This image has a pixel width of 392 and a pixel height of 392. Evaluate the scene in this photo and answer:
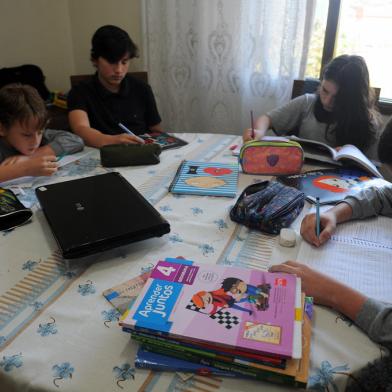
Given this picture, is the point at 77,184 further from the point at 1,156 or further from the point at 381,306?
the point at 381,306

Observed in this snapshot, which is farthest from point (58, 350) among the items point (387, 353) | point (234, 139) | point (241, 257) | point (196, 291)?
point (234, 139)

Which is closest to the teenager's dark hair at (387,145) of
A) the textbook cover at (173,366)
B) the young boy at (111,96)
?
the textbook cover at (173,366)

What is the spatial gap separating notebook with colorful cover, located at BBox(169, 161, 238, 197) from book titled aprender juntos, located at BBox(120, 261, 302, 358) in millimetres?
433

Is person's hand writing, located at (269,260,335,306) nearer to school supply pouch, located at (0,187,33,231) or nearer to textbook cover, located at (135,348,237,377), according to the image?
textbook cover, located at (135,348,237,377)

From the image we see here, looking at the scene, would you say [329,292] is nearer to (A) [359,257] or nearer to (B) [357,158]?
(A) [359,257]

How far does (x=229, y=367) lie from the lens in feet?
1.98

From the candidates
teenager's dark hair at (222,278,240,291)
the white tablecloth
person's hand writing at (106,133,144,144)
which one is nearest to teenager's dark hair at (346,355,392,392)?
the white tablecloth

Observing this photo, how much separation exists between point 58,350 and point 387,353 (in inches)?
21.9

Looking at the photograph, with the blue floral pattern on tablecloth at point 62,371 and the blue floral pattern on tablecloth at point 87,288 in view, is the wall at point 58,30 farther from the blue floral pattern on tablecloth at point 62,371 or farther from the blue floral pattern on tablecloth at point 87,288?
the blue floral pattern on tablecloth at point 62,371

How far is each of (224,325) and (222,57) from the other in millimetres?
2091

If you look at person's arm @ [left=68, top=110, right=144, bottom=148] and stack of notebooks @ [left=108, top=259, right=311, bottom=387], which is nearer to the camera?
stack of notebooks @ [left=108, top=259, right=311, bottom=387]

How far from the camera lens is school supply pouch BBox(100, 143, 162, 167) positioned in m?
1.38

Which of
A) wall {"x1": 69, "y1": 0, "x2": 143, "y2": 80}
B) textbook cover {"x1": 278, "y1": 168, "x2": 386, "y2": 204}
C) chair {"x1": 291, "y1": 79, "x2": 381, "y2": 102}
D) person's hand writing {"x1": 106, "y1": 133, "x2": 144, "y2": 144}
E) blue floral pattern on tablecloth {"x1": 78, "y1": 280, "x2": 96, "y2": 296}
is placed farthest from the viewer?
wall {"x1": 69, "y1": 0, "x2": 143, "y2": 80}

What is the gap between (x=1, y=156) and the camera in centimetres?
137
